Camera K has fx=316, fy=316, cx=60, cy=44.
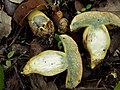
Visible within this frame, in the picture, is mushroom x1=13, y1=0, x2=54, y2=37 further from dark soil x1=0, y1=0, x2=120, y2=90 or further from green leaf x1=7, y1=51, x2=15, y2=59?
green leaf x1=7, y1=51, x2=15, y2=59

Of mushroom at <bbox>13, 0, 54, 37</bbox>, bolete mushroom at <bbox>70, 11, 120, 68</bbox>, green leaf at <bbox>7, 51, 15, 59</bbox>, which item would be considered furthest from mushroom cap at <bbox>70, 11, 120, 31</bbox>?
green leaf at <bbox>7, 51, 15, 59</bbox>

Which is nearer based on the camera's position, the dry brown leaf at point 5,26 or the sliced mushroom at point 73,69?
the sliced mushroom at point 73,69

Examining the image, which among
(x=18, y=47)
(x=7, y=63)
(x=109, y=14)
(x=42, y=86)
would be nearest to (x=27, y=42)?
(x=18, y=47)

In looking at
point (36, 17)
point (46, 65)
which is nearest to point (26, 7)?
point (36, 17)

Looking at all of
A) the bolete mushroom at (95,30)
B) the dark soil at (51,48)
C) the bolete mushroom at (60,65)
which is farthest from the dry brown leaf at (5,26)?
the bolete mushroom at (95,30)

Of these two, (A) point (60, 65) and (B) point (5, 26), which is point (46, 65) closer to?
(A) point (60, 65)

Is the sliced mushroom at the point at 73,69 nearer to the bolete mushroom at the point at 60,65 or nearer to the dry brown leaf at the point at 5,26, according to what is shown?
the bolete mushroom at the point at 60,65
